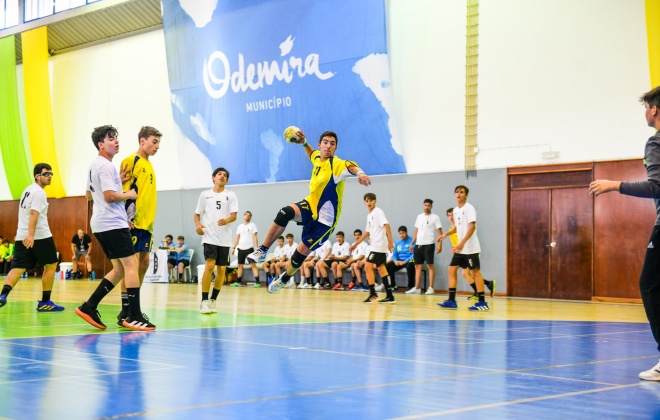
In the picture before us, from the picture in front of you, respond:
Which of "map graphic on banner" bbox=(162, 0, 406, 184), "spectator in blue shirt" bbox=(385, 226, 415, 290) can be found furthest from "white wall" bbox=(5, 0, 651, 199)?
"spectator in blue shirt" bbox=(385, 226, 415, 290)

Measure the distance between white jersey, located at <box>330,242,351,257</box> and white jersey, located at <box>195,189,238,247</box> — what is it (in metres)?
9.73

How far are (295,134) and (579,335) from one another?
3.81m

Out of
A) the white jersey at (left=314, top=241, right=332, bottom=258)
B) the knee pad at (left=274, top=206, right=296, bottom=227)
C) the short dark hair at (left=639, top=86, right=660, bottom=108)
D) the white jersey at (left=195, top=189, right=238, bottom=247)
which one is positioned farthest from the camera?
the white jersey at (left=314, top=241, right=332, bottom=258)

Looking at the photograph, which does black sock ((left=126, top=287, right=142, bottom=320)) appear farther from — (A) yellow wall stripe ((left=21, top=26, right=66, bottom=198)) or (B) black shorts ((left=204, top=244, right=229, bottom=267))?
(A) yellow wall stripe ((left=21, top=26, right=66, bottom=198))

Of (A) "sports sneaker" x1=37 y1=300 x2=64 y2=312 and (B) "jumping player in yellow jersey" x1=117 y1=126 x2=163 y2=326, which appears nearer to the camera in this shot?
(B) "jumping player in yellow jersey" x1=117 y1=126 x2=163 y2=326

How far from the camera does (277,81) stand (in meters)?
20.6

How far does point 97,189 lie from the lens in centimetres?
725

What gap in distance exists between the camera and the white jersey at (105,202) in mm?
7105

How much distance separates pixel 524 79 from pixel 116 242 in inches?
487

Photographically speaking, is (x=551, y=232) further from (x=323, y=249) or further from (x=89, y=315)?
(x=89, y=315)

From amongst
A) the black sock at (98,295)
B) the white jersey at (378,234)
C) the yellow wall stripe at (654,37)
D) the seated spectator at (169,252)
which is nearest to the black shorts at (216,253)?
the black sock at (98,295)

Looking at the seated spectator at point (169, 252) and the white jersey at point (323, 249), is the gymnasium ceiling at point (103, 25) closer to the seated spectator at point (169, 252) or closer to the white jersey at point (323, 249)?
the seated spectator at point (169, 252)

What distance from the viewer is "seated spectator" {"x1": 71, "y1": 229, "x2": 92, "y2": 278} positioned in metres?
26.0

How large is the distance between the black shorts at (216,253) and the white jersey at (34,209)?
6.48 feet
